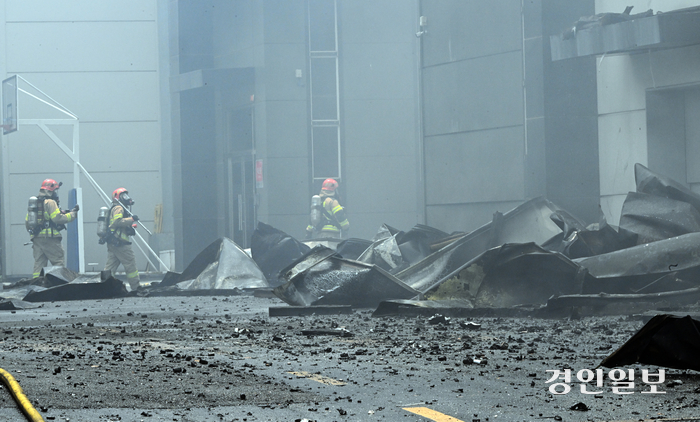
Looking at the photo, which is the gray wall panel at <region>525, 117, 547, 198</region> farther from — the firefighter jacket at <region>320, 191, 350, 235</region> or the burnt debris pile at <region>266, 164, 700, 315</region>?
the firefighter jacket at <region>320, 191, 350, 235</region>

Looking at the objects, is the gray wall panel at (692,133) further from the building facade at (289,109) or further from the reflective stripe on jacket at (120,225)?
the reflective stripe on jacket at (120,225)

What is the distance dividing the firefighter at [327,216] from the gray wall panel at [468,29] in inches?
156

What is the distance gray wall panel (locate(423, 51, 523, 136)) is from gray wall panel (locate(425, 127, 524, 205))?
0.69ft

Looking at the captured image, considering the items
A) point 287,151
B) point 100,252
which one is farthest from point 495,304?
point 100,252

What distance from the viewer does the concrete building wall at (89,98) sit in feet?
85.8

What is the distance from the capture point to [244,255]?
1538 cm

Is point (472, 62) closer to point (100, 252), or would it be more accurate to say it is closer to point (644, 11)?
point (644, 11)

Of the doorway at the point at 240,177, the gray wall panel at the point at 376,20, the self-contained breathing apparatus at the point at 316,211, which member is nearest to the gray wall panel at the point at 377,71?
the gray wall panel at the point at 376,20

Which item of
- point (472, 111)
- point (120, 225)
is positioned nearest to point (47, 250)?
point (120, 225)

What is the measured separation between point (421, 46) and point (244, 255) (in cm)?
521

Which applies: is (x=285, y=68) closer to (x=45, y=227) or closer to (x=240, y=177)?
(x=240, y=177)

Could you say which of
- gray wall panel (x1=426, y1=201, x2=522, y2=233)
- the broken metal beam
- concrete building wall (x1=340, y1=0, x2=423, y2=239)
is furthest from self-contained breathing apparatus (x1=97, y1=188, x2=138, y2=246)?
the broken metal beam

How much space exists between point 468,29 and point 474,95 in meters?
1.18

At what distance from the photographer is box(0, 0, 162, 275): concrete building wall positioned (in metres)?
26.2
